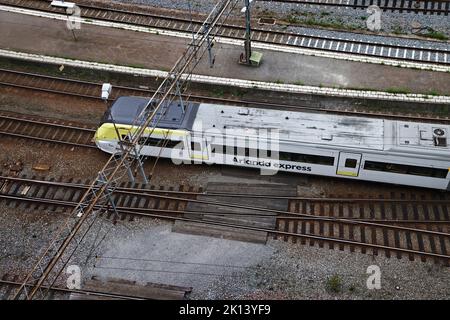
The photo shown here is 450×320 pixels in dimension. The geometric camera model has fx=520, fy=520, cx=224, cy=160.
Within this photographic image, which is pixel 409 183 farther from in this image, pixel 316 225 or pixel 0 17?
pixel 0 17

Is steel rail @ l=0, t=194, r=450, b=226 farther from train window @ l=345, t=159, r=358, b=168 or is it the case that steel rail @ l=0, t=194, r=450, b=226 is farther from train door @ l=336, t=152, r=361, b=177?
train window @ l=345, t=159, r=358, b=168

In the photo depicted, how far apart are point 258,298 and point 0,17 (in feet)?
79.6

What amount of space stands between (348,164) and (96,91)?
14.1 meters

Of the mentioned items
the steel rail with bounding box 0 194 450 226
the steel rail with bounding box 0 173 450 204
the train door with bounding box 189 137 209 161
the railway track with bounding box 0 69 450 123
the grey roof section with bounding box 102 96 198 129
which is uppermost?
the railway track with bounding box 0 69 450 123

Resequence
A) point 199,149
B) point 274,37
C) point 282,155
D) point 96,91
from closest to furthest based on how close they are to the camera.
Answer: point 282,155
point 199,149
point 96,91
point 274,37

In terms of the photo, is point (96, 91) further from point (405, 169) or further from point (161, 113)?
point (405, 169)

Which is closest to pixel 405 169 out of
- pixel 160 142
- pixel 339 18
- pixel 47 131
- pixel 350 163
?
pixel 350 163

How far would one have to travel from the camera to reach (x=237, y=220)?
21.8 m

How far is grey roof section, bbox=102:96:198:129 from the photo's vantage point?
22.2 m

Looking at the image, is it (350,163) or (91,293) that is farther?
(350,163)

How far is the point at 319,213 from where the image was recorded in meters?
22.0

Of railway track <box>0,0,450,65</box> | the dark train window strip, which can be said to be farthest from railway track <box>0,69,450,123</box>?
the dark train window strip

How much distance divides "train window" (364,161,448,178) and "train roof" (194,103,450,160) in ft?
2.77

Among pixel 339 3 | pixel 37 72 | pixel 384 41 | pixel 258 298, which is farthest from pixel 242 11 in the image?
pixel 258 298
